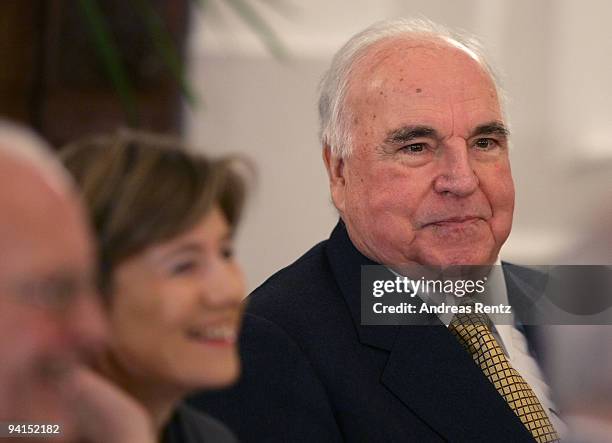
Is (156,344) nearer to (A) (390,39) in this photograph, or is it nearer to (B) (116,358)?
(B) (116,358)

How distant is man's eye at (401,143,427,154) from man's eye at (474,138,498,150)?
6 cm

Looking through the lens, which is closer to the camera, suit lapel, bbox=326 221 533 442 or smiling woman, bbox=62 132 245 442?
smiling woman, bbox=62 132 245 442

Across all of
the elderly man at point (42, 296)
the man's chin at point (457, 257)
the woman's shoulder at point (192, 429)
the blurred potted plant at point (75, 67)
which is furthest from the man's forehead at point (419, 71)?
the blurred potted plant at point (75, 67)

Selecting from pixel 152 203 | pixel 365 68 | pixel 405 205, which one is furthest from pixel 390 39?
pixel 152 203

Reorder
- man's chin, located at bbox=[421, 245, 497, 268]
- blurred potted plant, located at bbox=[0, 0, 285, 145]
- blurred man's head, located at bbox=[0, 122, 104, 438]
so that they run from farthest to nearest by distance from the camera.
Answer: blurred potted plant, located at bbox=[0, 0, 285, 145], man's chin, located at bbox=[421, 245, 497, 268], blurred man's head, located at bbox=[0, 122, 104, 438]

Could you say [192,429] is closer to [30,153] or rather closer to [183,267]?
[183,267]

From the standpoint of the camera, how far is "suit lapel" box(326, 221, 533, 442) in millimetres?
997

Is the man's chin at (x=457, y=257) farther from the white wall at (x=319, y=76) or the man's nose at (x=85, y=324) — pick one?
the white wall at (x=319, y=76)

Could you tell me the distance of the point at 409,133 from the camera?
1.15m

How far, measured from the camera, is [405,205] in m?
1.14

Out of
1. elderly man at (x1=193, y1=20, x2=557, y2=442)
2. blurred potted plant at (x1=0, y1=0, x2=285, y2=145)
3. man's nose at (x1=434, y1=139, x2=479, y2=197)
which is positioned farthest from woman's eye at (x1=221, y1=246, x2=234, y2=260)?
blurred potted plant at (x1=0, y1=0, x2=285, y2=145)

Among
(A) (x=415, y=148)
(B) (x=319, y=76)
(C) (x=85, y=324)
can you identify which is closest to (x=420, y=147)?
(A) (x=415, y=148)

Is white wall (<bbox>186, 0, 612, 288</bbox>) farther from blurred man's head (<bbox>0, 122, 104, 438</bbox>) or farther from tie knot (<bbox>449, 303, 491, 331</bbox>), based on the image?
blurred man's head (<bbox>0, 122, 104, 438</bbox>)

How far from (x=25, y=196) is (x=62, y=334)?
0.06 m
